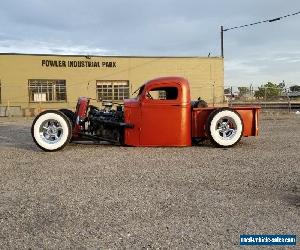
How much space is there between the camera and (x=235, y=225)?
13.9 feet

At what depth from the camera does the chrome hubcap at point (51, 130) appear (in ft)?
32.5

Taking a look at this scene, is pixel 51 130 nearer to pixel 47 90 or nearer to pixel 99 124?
pixel 99 124

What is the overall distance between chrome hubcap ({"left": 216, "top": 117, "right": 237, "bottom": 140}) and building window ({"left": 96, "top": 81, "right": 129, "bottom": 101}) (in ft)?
87.2

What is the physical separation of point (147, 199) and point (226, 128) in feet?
16.7

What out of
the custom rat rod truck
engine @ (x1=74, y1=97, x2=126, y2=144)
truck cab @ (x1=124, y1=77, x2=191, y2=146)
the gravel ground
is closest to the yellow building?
engine @ (x1=74, y1=97, x2=126, y2=144)

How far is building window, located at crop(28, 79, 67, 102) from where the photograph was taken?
34281 millimetres

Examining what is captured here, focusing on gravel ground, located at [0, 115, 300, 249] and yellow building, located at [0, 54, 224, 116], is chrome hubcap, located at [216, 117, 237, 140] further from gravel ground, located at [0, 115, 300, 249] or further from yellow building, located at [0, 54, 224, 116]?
yellow building, located at [0, 54, 224, 116]

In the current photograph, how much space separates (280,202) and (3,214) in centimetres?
335

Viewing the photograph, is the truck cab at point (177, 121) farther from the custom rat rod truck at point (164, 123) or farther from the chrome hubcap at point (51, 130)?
the chrome hubcap at point (51, 130)

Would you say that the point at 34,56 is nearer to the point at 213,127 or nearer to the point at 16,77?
the point at 16,77

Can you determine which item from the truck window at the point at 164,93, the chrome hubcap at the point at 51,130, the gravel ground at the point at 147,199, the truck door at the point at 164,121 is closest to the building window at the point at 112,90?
the truck window at the point at 164,93

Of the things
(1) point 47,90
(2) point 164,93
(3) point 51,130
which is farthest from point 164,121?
(1) point 47,90

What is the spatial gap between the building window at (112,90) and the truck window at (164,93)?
25839 mm

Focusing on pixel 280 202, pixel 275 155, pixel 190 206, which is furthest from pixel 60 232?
pixel 275 155
